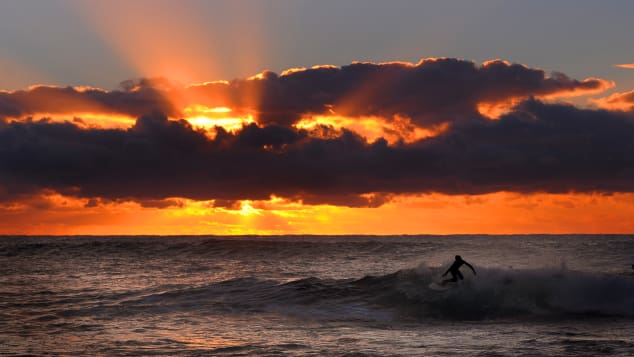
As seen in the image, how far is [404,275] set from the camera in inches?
1455

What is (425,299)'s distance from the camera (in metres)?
30.3

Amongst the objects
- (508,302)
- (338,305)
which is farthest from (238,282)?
(508,302)

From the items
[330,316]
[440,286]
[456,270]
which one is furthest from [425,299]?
[330,316]

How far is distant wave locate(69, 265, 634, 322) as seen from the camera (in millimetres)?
27469

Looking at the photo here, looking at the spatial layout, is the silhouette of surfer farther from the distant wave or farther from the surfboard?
Result: the distant wave

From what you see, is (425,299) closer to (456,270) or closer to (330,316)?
(456,270)

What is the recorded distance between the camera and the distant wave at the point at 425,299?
27.5 meters

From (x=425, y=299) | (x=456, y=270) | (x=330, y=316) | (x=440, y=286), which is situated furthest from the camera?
(x=440, y=286)

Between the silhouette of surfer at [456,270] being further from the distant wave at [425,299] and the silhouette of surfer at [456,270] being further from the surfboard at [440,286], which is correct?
the distant wave at [425,299]

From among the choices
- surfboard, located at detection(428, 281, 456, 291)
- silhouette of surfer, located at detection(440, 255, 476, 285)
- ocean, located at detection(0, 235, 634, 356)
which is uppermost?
silhouette of surfer, located at detection(440, 255, 476, 285)

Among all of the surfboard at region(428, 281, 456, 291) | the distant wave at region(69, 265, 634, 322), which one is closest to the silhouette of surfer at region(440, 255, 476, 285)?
the surfboard at region(428, 281, 456, 291)

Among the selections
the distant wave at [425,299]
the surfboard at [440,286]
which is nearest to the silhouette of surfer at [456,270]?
the surfboard at [440,286]

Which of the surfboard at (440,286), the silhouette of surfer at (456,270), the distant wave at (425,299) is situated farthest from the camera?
the surfboard at (440,286)

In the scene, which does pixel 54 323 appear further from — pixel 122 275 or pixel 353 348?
pixel 122 275
